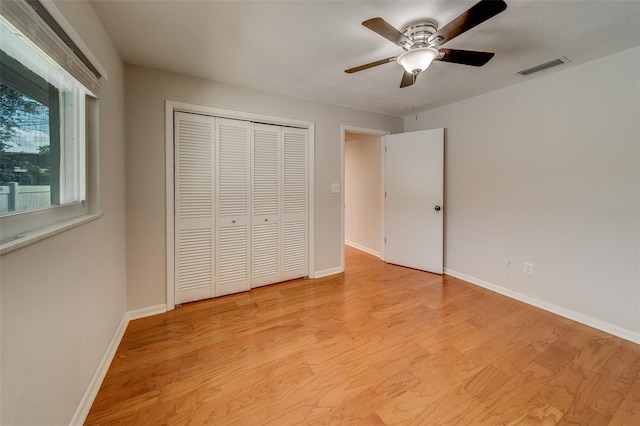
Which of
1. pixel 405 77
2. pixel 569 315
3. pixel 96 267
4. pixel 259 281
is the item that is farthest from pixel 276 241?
pixel 569 315

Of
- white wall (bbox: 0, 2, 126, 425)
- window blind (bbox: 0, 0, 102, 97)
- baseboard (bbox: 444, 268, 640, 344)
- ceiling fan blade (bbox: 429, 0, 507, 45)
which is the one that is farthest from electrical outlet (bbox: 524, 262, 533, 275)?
window blind (bbox: 0, 0, 102, 97)

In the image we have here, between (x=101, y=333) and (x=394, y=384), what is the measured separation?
6.27 ft

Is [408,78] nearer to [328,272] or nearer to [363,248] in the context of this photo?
[328,272]

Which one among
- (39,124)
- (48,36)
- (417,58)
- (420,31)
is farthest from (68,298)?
(420,31)

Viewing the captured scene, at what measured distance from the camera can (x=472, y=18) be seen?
1.31m

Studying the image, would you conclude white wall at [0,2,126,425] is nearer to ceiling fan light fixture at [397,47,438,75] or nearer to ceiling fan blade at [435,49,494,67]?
ceiling fan light fixture at [397,47,438,75]

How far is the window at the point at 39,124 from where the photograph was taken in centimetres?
88

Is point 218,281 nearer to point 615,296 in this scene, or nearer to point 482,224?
point 482,224

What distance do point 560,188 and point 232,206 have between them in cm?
334

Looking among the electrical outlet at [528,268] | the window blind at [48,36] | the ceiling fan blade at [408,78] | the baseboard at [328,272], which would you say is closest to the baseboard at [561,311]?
the electrical outlet at [528,268]

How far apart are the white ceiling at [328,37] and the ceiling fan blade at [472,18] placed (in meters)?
0.17

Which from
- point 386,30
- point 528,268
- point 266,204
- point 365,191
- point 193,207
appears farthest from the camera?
point 365,191

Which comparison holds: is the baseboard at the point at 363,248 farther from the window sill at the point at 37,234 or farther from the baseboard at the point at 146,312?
the window sill at the point at 37,234

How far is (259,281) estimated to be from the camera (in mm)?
2938
